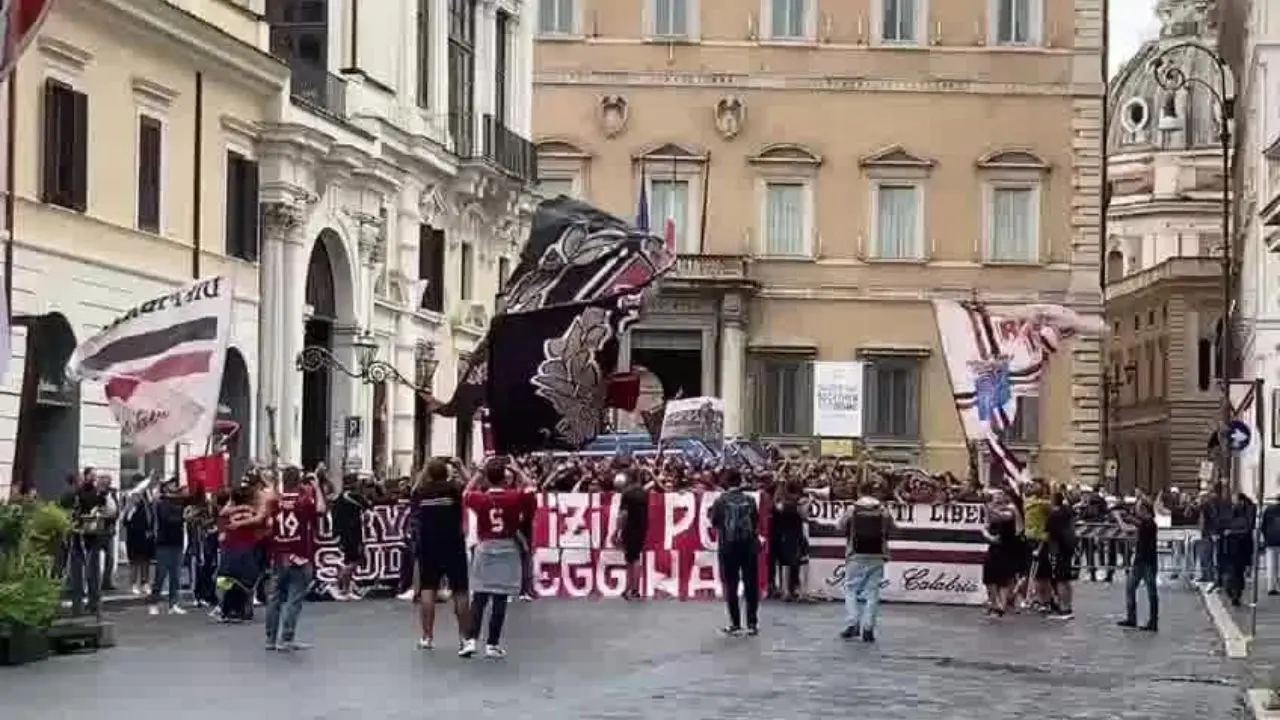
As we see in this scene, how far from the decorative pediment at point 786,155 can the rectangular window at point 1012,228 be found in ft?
14.4

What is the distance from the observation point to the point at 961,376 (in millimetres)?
36531

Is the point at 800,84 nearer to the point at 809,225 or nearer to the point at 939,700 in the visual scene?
the point at 809,225

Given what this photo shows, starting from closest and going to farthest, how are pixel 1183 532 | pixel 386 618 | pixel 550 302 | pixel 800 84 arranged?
pixel 386 618, pixel 550 302, pixel 1183 532, pixel 800 84

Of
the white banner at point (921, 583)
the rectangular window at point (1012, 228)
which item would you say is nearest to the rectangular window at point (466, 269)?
the rectangular window at point (1012, 228)

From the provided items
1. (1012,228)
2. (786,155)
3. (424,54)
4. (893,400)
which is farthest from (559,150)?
(424,54)

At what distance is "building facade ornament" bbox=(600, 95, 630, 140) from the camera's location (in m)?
71.4

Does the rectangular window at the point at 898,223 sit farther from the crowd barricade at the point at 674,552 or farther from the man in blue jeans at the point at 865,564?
the man in blue jeans at the point at 865,564

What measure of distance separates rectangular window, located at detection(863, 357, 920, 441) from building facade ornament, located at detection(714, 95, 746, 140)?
6.39 m

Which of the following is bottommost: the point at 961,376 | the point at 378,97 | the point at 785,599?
the point at 785,599

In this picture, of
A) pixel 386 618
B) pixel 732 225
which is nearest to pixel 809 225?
pixel 732 225

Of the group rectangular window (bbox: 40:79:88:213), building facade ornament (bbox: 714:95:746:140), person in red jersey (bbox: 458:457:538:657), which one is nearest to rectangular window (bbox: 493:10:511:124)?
building facade ornament (bbox: 714:95:746:140)

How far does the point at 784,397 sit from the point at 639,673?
157 ft

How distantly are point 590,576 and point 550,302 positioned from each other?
4.71m

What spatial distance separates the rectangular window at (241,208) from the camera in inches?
1746
